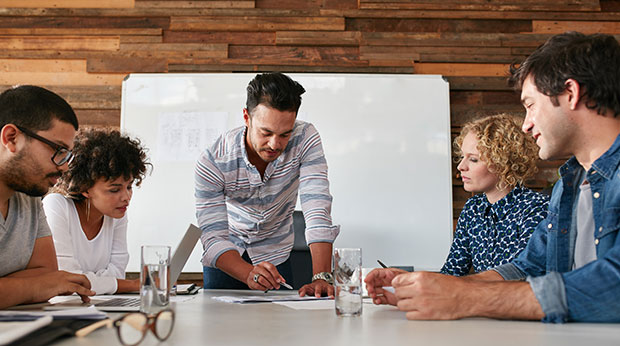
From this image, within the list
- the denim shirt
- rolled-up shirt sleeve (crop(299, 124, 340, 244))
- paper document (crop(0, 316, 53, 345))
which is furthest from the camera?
rolled-up shirt sleeve (crop(299, 124, 340, 244))

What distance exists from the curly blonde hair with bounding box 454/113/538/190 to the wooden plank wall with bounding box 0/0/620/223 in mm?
1547

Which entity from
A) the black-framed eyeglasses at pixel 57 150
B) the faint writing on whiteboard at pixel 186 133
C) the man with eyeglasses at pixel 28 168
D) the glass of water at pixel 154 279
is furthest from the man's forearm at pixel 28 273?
the faint writing on whiteboard at pixel 186 133

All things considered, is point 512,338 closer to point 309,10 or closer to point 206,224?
point 206,224

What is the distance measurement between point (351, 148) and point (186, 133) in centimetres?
111

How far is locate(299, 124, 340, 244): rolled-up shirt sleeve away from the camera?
1.97 meters

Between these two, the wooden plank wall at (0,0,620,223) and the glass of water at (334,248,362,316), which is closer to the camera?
the glass of water at (334,248,362,316)

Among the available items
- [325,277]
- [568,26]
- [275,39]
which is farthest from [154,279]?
[568,26]

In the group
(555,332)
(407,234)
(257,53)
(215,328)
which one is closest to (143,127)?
(257,53)

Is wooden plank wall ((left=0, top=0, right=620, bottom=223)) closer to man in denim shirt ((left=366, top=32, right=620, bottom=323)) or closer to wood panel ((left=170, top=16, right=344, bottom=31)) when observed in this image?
wood panel ((left=170, top=16, right=344, bottom=31))

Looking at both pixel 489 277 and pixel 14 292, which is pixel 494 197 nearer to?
pixel 489 277

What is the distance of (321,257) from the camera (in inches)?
75.8

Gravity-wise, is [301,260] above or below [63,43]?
below

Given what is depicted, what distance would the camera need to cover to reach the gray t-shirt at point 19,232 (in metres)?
1.42

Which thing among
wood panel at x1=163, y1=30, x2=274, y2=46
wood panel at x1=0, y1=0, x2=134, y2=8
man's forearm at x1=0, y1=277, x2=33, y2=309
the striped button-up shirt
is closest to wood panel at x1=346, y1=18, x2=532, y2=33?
wood panel at x1=163, y1=30, x2=274, y2=46
